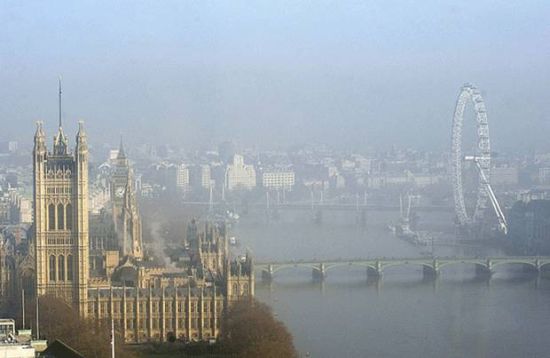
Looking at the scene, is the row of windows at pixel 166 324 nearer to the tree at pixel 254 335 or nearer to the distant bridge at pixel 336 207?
the tree at pixel 254 335

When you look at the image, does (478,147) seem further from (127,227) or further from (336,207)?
(127,227)

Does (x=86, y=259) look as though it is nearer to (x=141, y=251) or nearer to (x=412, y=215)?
(x=141, y=251)

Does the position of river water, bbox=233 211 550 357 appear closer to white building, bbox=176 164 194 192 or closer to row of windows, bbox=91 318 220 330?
row of windows, bbox=91 318 220 330

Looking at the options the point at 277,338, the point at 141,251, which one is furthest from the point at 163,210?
the point at 277,338

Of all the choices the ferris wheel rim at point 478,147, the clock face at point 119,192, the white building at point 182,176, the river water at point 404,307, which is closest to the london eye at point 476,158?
the ferris wheel rim at point 478,147

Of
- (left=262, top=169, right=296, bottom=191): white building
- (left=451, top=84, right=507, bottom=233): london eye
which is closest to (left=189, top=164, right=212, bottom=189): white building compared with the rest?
(left=262, top=169, right=296, bottom=191): white building

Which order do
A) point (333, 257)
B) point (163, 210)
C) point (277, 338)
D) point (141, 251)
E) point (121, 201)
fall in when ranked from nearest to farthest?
point (277, 338), point (141, 251), point (121, 201), point (333, 257), point (163, 210)

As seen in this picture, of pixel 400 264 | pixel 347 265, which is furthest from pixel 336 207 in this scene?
pixel 347 265
